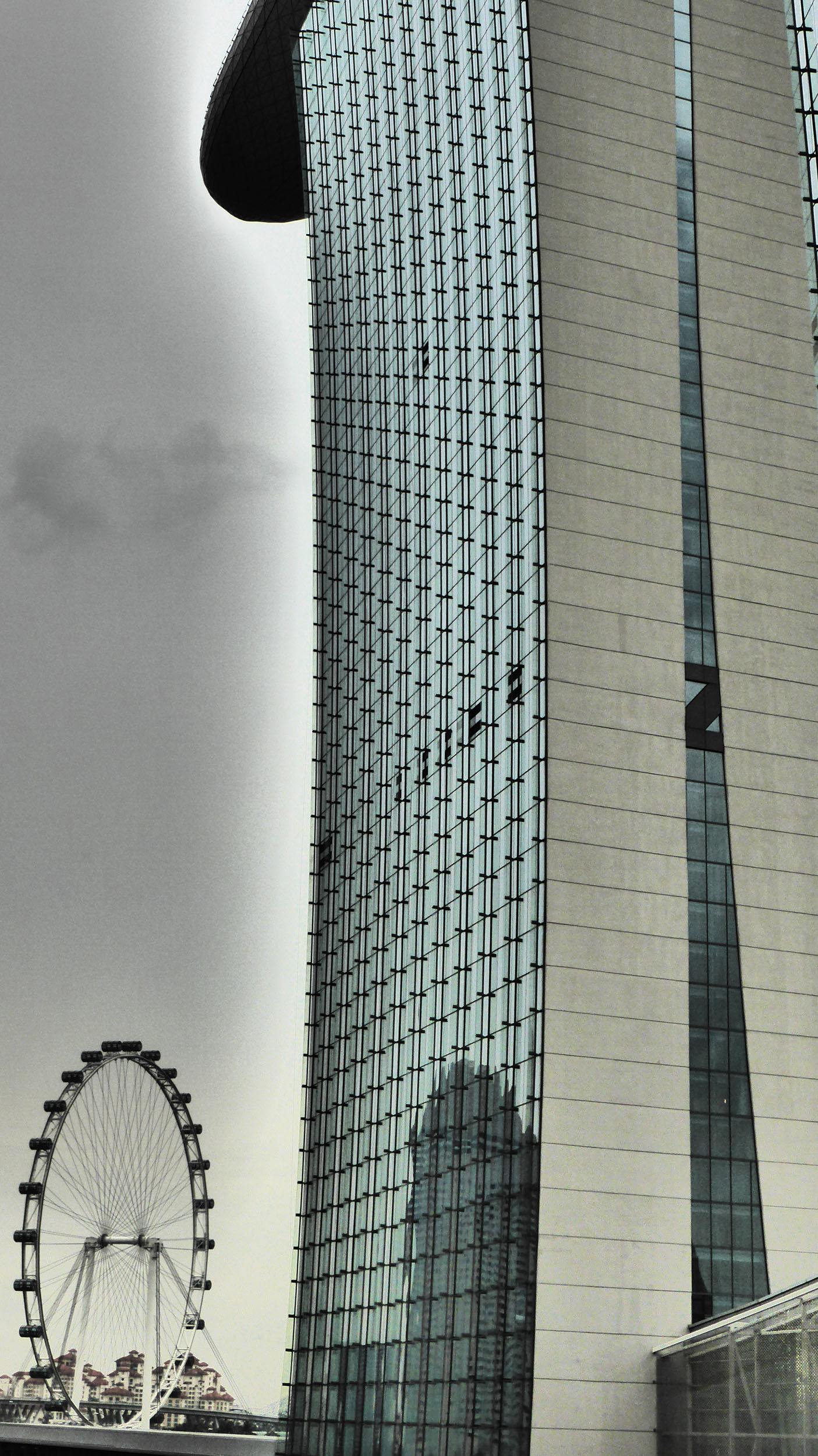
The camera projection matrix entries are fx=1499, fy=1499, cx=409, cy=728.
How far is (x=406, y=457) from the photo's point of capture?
60156mm

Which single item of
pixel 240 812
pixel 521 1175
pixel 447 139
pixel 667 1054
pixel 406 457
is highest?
pixel 447 139

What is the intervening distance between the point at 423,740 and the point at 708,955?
17.9 m

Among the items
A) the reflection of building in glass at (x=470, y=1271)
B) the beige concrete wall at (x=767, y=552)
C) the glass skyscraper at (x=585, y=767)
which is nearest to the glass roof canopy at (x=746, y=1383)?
the glass skyscraper at (x=585, y=767)

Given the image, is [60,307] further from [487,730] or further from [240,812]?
[487,730]

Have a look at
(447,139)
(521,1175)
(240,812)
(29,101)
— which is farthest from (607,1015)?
(29,101)

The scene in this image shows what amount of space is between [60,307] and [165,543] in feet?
46.0

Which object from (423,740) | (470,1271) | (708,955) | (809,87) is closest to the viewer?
(809,87)

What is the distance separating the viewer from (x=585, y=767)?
4022cm

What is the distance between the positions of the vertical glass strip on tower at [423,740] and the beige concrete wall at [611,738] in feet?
2.72

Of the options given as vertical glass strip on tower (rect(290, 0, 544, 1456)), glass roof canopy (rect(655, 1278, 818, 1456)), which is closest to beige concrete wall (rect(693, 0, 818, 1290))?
glass roof canopy (rect(655, 1278, 818, 1456))

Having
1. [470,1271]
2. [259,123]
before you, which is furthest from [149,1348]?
[259,123]

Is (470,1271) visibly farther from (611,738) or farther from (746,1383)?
(611,738)

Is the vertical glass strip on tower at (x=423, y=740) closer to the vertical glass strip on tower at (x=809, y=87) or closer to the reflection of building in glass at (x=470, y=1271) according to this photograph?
the reflection of building in glass at (x=470, y=1271)

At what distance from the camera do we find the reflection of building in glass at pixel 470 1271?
37188mm
